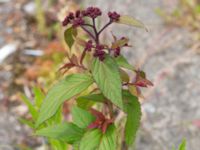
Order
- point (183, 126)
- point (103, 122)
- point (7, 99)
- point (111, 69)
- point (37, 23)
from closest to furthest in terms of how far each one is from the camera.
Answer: point (111, 69)
point (103, 122)
point (183, 126)
point (7, 99)
point (37, 23)

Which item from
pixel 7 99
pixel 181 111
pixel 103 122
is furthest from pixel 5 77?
pixel 103 122

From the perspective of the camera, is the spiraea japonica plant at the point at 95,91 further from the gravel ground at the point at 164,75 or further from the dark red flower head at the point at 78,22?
the gravel ground at the point at 164,75

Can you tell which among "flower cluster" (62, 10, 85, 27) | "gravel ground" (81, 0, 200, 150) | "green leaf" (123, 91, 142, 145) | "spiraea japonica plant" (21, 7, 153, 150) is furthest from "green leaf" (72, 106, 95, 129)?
"gravel ground" (81, 0, 200, 150)

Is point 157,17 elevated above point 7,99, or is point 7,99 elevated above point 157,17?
point 157,17

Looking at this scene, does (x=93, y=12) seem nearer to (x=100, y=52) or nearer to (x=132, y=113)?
(x=100, y=52)

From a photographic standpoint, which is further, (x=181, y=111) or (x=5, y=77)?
(x=5, y=77)

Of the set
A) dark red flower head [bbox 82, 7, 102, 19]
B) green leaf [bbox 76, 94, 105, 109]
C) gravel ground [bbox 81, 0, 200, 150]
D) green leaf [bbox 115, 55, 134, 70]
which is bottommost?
gravel ground [bbox 81, 0, 200, 150]

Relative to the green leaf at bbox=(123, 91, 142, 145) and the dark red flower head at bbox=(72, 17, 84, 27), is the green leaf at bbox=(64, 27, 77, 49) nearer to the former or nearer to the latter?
the dark red flower head at bbox=(72, 17, 84, 27)

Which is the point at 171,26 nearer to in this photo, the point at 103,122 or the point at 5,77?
the point at 5,77
